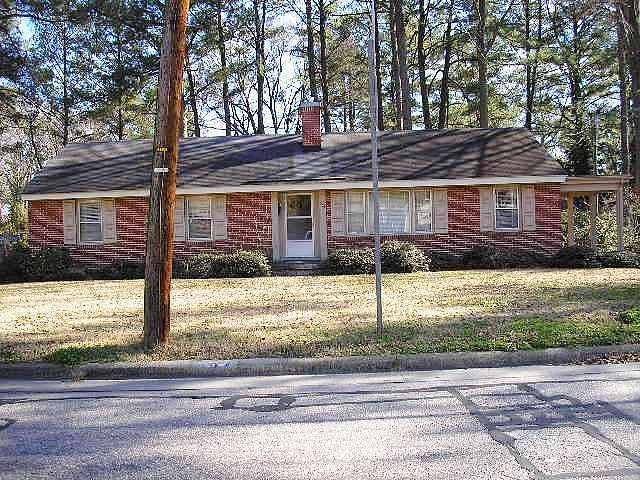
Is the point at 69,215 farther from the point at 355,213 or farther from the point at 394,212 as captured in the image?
the point at 394,212

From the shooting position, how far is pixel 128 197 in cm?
2111

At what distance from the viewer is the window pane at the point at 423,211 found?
68.8 ft

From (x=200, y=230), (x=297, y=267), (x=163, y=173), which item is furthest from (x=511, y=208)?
(x=163, y=173)

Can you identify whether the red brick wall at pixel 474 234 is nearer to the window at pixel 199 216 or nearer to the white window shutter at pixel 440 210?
the white window shutter at pixel 440 210

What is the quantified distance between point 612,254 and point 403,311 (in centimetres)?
1087

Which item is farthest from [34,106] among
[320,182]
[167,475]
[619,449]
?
[619,449]

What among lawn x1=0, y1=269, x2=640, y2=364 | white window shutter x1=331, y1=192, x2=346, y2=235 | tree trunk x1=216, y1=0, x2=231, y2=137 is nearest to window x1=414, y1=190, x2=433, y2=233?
white window shutter x1=331, y1=192, x2=346, y2=235

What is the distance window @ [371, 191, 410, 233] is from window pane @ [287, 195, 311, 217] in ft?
8.19

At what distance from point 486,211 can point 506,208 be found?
69 cm

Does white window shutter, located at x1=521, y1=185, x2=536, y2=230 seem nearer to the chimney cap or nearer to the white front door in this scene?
the white front door

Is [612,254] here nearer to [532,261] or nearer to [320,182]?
[532,261]

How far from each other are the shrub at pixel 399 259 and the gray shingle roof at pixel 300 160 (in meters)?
2.48

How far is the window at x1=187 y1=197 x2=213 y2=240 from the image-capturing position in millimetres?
21234

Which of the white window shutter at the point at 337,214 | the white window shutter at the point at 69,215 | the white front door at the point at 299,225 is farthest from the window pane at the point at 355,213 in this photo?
the white window shutter at the point at 69,215
